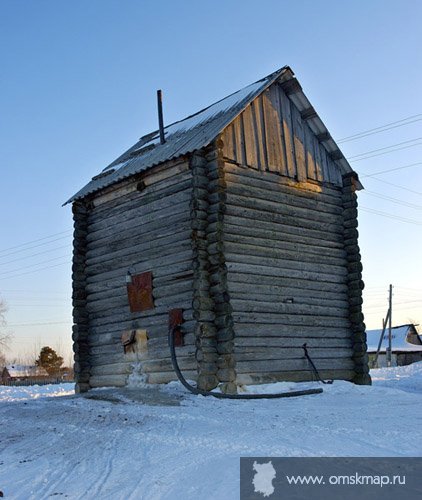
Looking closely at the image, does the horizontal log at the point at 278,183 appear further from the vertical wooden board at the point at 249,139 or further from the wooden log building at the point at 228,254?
the vertical wooden board at the point at 249,139

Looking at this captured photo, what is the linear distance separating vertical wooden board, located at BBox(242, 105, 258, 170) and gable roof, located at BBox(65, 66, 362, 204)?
0.96ft

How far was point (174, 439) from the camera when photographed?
7.92 meters

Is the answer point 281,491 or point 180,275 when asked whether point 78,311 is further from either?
point 281,491

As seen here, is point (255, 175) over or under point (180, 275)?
over

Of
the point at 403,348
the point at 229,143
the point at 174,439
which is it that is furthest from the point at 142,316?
the point at 403,348

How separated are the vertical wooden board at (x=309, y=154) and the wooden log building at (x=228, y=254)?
46 millimetres

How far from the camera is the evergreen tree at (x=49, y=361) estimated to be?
222 feet

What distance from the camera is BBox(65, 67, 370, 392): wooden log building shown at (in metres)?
14.2

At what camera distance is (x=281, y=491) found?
17.4 feet

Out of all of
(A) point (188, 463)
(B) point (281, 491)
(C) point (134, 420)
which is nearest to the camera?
(B) point (281, 491)

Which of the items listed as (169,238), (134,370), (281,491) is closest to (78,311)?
(134,370)

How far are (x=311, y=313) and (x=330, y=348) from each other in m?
1.19

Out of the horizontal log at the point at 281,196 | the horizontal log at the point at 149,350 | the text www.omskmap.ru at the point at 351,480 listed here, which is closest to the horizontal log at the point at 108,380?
the horizontal log at the point at 149,350

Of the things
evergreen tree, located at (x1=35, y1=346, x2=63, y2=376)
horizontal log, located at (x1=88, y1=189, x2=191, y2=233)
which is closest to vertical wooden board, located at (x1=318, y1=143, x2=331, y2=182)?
horizontal log, located at (x1=88, y1=189, x2=191, y2=233)
